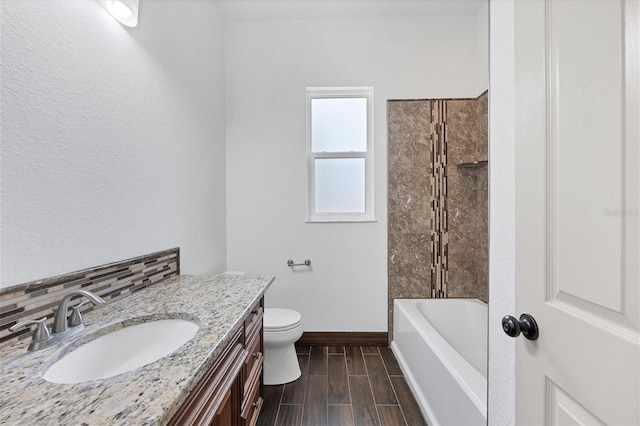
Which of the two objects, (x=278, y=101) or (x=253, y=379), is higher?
(x=278, y=101)

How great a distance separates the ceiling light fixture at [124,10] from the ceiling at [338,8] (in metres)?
1.33

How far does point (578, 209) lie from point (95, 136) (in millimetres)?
1642

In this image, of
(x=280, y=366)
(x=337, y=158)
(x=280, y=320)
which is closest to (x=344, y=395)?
(x=280, y=366)

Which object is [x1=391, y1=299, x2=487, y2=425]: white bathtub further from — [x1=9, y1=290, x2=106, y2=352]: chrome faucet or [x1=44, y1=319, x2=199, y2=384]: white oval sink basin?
[x1=9, y1=290, x2=106, y2=352]: chrome faucet

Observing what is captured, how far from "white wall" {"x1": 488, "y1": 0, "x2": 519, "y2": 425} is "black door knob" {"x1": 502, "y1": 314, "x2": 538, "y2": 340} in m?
0.17

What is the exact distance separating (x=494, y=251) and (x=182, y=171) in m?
1.80

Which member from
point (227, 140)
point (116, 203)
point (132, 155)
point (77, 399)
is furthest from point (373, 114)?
point (77, 399)

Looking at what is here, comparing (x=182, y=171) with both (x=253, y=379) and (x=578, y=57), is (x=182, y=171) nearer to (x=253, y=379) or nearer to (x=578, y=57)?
(x=253, y=379)

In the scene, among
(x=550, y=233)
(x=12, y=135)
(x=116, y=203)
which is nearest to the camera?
(x=550, y=233)

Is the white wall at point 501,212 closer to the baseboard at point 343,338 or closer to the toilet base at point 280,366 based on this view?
the toilet base at point 280,366

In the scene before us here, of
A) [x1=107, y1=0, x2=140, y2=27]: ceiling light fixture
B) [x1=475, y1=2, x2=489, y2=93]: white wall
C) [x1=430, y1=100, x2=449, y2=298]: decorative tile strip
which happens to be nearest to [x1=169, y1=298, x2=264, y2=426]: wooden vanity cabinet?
[x1=107, y1=0, x2=140, y2=27]: ceiling light fixture

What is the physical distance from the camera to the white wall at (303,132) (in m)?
2.47

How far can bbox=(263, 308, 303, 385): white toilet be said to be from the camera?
1.91 meters

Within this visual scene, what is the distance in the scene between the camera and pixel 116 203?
4.08 ft
